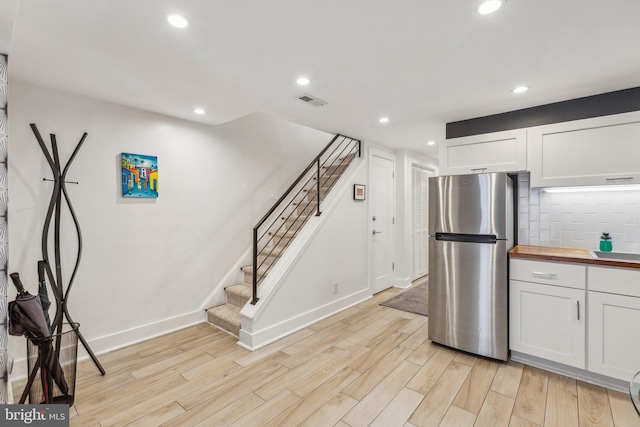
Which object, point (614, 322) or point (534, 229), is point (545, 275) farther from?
point (534, 229)

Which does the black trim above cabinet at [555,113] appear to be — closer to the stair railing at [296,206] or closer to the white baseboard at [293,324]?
the stair railing at [296,206]

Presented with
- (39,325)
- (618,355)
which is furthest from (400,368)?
(39,325)

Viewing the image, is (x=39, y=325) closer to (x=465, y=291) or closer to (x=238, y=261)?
(x=238, y=261)

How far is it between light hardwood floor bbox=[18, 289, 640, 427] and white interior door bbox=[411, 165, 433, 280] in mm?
2548

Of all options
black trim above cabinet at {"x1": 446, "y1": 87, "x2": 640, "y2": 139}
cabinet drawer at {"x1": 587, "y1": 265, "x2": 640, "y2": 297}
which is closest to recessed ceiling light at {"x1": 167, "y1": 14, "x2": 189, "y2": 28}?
black trim above cabinet at {"x1": 446, "y1": 87, "x2": 640, "y2": 139}

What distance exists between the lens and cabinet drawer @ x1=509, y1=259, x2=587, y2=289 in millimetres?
2273

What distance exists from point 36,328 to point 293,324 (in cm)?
211

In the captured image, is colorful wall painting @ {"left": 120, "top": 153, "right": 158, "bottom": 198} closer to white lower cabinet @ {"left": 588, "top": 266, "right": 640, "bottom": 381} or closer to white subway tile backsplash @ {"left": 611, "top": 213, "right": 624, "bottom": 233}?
white lower cabinet @ {"left": 588, "top": 266, "right": 640, "bottom": 381}

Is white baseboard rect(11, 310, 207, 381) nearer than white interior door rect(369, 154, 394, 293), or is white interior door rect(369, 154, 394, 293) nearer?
white baseboard rect(11, 310, 207, 381)

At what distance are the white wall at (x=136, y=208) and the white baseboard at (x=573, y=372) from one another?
3.24 meters

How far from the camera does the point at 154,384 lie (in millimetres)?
2250

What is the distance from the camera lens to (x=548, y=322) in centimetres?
240
